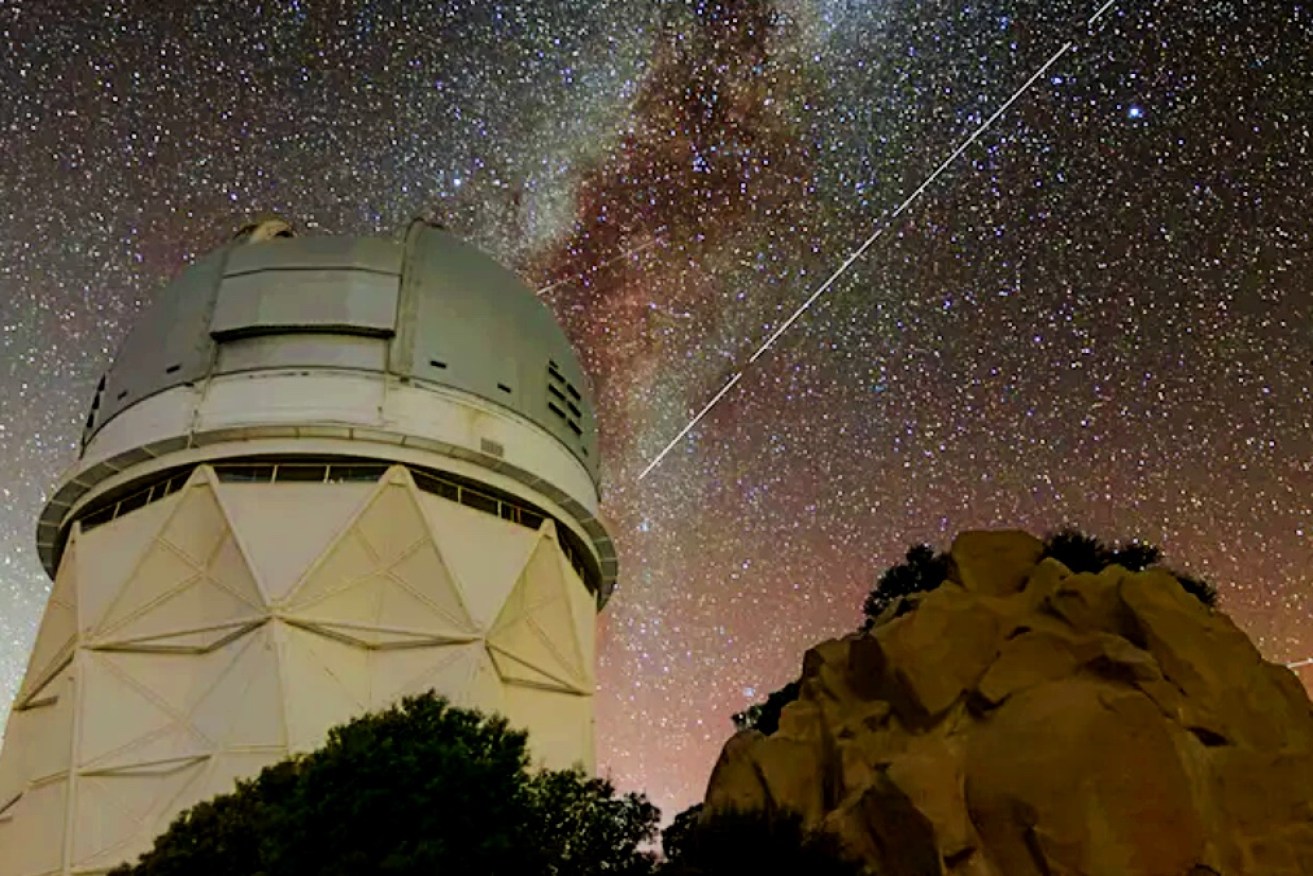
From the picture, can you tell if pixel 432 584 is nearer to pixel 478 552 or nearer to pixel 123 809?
pixel 478 552

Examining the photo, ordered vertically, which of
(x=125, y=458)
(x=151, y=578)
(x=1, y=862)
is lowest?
(x=1, y=862)

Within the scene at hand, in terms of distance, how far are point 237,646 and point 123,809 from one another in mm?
4031

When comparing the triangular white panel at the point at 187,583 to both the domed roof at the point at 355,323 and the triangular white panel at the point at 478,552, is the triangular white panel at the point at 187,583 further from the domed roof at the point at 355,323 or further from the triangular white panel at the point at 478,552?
the triangular white panel at the point at 478,552

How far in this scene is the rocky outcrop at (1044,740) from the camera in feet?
47.6

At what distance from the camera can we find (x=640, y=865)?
1644 cm

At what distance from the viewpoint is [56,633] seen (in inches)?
1182

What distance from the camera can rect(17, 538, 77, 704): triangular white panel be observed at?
29297mm

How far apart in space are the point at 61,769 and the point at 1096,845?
2256cm

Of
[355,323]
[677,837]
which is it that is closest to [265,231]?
[355,323]

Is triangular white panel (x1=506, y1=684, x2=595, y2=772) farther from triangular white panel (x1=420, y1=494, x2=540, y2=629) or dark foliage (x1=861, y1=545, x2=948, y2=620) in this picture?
dark foliage (x1=861, y1=545, x2=948, y2=620)

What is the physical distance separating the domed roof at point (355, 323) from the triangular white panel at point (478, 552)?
125 inches

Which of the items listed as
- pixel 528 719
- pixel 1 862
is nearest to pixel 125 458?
pixel 1 862

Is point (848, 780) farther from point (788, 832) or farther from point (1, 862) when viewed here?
point (1, 862)

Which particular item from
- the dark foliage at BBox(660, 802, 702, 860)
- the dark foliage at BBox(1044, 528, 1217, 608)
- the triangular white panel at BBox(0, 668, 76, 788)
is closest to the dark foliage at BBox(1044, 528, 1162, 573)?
the dark foliage at BBox(1044, 528, 1217, 608)
